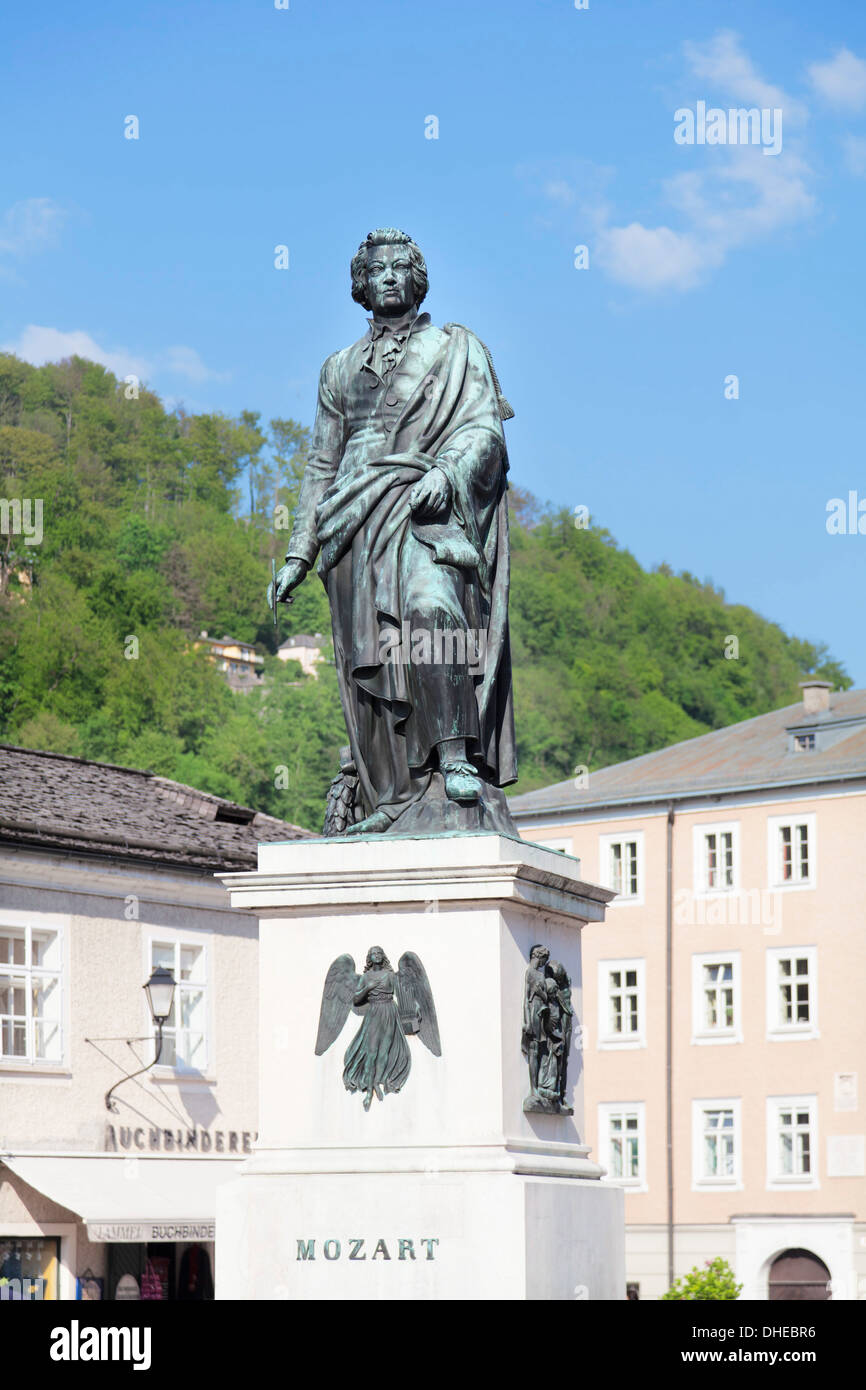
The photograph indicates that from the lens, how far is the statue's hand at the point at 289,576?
34.0 feet

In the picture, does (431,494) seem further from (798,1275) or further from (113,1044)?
(798,1275)

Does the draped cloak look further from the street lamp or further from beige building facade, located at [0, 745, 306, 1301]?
beige building facade, located at [0, 745, 306, 1301]

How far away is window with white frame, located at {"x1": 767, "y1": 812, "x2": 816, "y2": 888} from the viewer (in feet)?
190

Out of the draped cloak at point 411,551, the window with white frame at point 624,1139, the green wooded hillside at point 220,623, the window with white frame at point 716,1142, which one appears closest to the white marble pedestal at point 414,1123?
the draped cloak at point 411,551

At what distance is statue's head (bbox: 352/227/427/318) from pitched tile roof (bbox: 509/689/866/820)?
47768mm

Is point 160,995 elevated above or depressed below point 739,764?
below

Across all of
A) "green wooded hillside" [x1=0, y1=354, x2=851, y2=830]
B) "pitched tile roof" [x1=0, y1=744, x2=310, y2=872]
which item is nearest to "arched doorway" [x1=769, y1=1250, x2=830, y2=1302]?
"green wooded hillside" [x1=0, y1=354, x2=851, y2=830]

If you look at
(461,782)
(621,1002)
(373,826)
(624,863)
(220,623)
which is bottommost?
(373,826)

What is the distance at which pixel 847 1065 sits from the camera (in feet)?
184

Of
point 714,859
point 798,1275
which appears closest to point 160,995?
point 798,1275

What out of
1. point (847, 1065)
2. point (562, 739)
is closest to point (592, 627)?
point (562, 739)

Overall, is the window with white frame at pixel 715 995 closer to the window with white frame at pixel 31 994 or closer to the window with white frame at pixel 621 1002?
the window with white frame at pixel 621 1002

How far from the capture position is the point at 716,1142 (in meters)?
57.8

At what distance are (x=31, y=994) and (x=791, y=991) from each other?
30.5 meters
